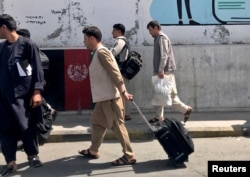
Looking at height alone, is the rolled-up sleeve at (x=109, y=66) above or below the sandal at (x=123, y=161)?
above

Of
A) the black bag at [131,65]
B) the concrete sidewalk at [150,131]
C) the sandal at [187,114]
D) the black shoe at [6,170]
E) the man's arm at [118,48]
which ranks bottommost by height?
the concrete sidewalk at [150,131]

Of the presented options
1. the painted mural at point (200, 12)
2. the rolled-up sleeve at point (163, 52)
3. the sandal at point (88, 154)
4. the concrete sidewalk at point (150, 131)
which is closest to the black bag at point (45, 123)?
the sandal at point (88, 154)

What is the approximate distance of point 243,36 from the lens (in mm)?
8953

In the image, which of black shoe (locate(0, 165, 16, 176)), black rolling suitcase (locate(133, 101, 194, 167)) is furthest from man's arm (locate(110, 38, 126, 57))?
black shoe (locate(0, 165, 16, 176))

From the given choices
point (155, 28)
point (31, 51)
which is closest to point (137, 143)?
point (155, 28)

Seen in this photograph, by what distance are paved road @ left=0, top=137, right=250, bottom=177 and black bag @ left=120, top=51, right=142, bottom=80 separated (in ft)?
3.65

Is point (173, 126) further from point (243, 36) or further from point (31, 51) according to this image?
point (243, 36)

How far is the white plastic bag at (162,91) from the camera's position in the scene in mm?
7793

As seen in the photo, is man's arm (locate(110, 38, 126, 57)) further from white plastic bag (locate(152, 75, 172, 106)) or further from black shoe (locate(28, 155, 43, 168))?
black shoe (locate(28, 155, 43, 168))

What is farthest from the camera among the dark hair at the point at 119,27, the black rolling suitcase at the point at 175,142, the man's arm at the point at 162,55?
the dark hair at the point at 119,27

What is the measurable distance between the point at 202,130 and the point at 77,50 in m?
2.60

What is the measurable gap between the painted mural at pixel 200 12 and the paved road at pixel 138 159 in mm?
2336

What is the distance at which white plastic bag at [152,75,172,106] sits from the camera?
7793 millimetres

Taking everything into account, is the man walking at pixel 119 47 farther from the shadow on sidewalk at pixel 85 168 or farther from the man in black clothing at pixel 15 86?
the man in black clothing at pixel 15 86
